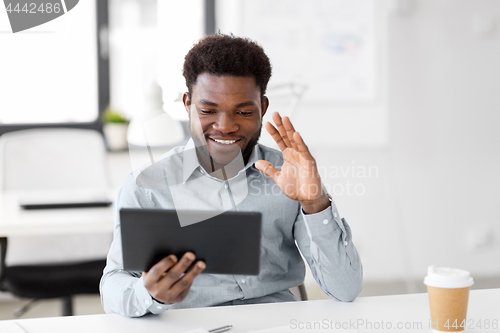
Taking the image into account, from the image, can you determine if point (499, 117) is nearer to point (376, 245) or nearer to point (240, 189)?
point (376, 245)

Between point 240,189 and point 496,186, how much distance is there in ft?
7.07

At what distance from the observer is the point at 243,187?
1.20 m

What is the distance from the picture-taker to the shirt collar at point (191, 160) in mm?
1190

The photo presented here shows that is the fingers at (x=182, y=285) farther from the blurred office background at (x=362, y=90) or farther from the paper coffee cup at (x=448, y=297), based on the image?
the blurred office background at (x=362, y=90)

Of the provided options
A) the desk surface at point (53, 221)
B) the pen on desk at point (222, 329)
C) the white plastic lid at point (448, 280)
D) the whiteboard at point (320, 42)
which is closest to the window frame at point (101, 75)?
the whiteboard at point (320, 42)

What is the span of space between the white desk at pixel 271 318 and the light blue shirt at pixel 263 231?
8 centimetres

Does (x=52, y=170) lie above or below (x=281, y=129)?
below

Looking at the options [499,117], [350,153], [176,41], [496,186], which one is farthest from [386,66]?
[176,41]

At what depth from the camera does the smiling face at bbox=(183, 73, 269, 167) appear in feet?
3.77

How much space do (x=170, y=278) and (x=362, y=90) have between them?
2050 mm

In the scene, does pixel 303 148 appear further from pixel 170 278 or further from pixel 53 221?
pixel 53 221

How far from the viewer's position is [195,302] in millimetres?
1114

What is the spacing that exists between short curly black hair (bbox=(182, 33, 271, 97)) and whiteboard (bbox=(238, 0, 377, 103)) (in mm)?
1423

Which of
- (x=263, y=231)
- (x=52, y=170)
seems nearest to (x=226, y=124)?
(x=263, y=231)
